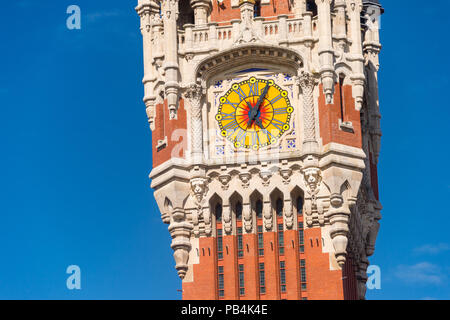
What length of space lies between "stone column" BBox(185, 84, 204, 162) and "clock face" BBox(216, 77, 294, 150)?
1010 mm

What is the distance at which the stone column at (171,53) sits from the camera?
96.4 m

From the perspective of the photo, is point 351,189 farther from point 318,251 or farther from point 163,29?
point 163,29

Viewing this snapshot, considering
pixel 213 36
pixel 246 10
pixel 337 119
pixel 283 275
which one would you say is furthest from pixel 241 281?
pixel 246 10

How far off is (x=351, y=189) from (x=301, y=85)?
216 inches

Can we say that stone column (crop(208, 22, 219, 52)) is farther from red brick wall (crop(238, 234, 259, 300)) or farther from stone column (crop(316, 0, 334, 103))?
red brick wall (crop(238, 234, 259, 300))

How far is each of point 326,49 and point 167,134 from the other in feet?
27.6

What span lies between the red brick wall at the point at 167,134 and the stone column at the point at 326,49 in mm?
6864

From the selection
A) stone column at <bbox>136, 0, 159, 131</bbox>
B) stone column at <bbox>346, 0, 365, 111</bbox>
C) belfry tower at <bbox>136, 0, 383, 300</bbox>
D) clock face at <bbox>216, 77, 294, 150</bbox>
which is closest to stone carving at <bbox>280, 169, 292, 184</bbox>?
belfry tower at <bbox>136, 0, 383, 300</bbox>

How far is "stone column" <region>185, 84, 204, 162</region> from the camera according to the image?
9575 cm

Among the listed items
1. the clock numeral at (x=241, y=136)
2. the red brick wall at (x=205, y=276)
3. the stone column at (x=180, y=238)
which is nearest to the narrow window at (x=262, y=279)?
the red brick wall at (x=205, y=276)
